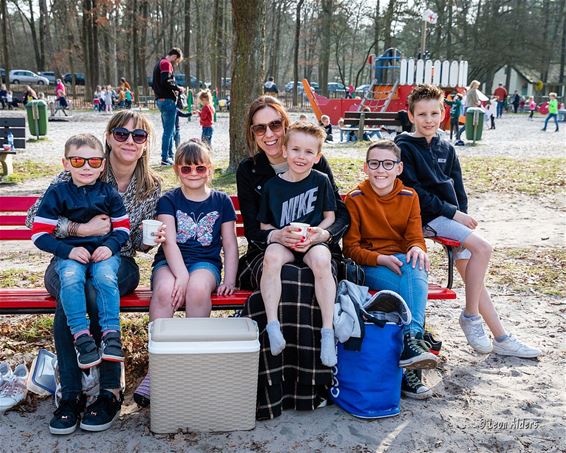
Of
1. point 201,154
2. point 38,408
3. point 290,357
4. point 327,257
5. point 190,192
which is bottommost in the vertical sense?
point 38,408

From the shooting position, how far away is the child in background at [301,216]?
117 inches

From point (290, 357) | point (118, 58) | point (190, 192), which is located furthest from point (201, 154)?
point (118, 58)

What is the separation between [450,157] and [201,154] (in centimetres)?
167

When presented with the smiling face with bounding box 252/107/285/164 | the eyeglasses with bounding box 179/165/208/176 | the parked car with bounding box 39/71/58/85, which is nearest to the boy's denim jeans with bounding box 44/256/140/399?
the eyeglasses with bounding box 179/165/208/176

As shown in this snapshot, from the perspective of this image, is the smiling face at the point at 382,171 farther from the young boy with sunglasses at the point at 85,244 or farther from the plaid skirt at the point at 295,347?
the young boy with sunglasses at the point at 85,244

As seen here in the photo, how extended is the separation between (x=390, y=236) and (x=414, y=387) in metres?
0.85

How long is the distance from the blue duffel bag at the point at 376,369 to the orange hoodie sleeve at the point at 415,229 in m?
0.46

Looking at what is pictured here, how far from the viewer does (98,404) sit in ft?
9.51

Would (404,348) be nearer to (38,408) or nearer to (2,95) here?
(38,408)

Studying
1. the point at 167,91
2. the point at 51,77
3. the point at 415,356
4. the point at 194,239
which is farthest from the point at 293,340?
the point at 51,77

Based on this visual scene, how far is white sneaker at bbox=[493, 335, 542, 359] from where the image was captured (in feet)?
12.5

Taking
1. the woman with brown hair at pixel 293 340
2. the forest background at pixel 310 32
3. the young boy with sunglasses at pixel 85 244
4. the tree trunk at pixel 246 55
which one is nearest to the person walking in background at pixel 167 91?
the tree trunk at pixel 246 55

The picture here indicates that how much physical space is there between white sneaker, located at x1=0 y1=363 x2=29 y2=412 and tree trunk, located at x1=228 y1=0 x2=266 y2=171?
5.70 metres

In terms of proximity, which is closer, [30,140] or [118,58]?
[30,140]
